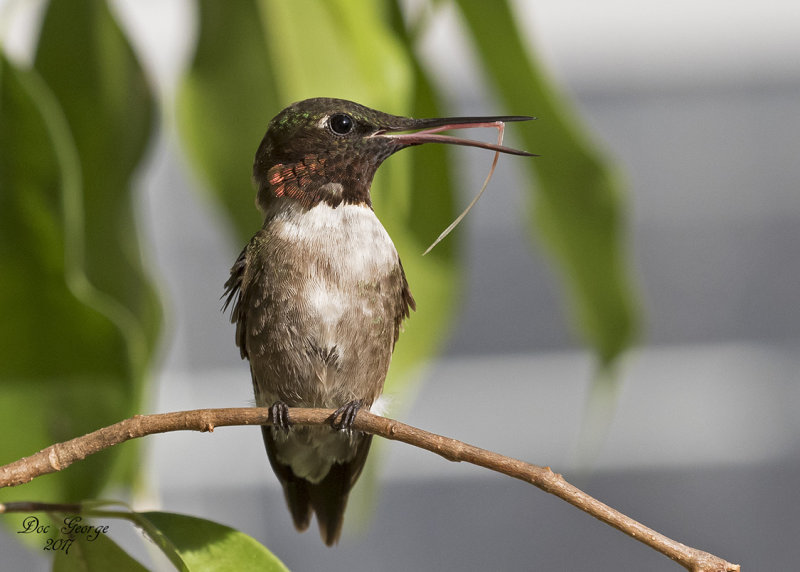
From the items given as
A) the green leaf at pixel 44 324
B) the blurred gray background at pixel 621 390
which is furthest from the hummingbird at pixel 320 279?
the blurred gray background at pixel 621 390

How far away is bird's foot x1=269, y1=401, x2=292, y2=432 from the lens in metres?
0.29

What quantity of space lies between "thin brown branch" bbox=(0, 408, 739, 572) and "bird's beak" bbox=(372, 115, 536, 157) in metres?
0.08

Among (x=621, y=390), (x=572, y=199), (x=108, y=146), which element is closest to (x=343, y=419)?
(x=572, y=199)

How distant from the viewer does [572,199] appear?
549 mm

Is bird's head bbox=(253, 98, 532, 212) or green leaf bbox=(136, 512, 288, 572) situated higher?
bird's head bbox=(253, 98, 532, 212)

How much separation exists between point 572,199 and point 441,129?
1.00 feet

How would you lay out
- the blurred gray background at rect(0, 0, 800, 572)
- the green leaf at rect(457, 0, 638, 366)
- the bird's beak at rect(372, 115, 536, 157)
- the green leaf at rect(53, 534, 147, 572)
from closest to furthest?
1. the bird's beak at rect(372, 115, 536, 157)
2. the green leaf at rect(53, 534, 147, 572)
3. the green leaf at rect(457, 0, 638, 366)
4. the blurred gray background at rect(0, 0, 800, 572)

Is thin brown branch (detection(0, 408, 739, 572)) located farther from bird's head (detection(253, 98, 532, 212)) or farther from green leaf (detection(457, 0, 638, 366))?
green leaf (detection(457, 0, 638, 366))

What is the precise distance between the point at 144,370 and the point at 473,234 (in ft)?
4.89

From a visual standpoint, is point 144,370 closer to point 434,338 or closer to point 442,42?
point 434,338

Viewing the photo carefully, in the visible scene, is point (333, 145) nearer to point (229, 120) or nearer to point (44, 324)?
point (229, 120)

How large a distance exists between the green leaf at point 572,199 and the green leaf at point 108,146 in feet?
0.78

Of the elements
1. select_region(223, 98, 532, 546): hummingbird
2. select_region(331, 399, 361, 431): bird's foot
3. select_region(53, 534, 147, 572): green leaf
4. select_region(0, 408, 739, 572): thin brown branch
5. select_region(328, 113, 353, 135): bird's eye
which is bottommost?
select_region(53, 534, 147, 572): green leaf
